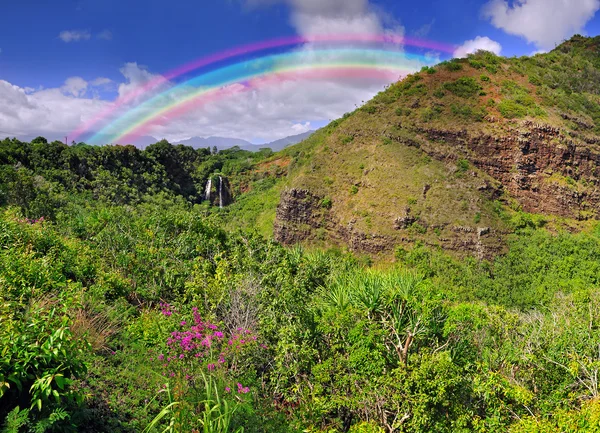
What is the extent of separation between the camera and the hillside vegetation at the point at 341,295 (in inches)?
216

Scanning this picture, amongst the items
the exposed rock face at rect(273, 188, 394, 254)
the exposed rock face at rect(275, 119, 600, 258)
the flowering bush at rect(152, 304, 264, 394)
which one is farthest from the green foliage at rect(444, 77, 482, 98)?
the flowering bush at rect(152, 304, 264, 394)

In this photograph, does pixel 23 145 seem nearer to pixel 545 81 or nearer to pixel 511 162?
pixel 511 162

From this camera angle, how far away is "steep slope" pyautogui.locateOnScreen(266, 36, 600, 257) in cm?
3412

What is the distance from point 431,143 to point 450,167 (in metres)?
3.57

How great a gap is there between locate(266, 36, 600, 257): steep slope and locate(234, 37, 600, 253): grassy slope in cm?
12

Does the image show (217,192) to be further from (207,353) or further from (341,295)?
(207,353)

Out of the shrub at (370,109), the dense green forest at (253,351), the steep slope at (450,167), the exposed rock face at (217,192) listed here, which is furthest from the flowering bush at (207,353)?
the exposed rock face at (217,192)

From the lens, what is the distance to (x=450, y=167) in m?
38.2

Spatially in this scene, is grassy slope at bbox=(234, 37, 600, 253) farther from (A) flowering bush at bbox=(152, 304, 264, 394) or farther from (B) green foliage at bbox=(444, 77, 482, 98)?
(A) flowering bush at bbox=(152, 304, 264, 394)

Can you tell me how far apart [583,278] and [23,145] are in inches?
2110

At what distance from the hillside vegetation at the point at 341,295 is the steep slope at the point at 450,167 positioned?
22 cm

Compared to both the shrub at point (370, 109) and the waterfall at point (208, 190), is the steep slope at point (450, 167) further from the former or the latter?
the waterfall at point (208, 190)

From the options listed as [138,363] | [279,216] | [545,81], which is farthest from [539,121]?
[138,363]

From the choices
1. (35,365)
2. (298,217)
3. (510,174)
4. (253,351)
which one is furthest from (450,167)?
(35,365)
